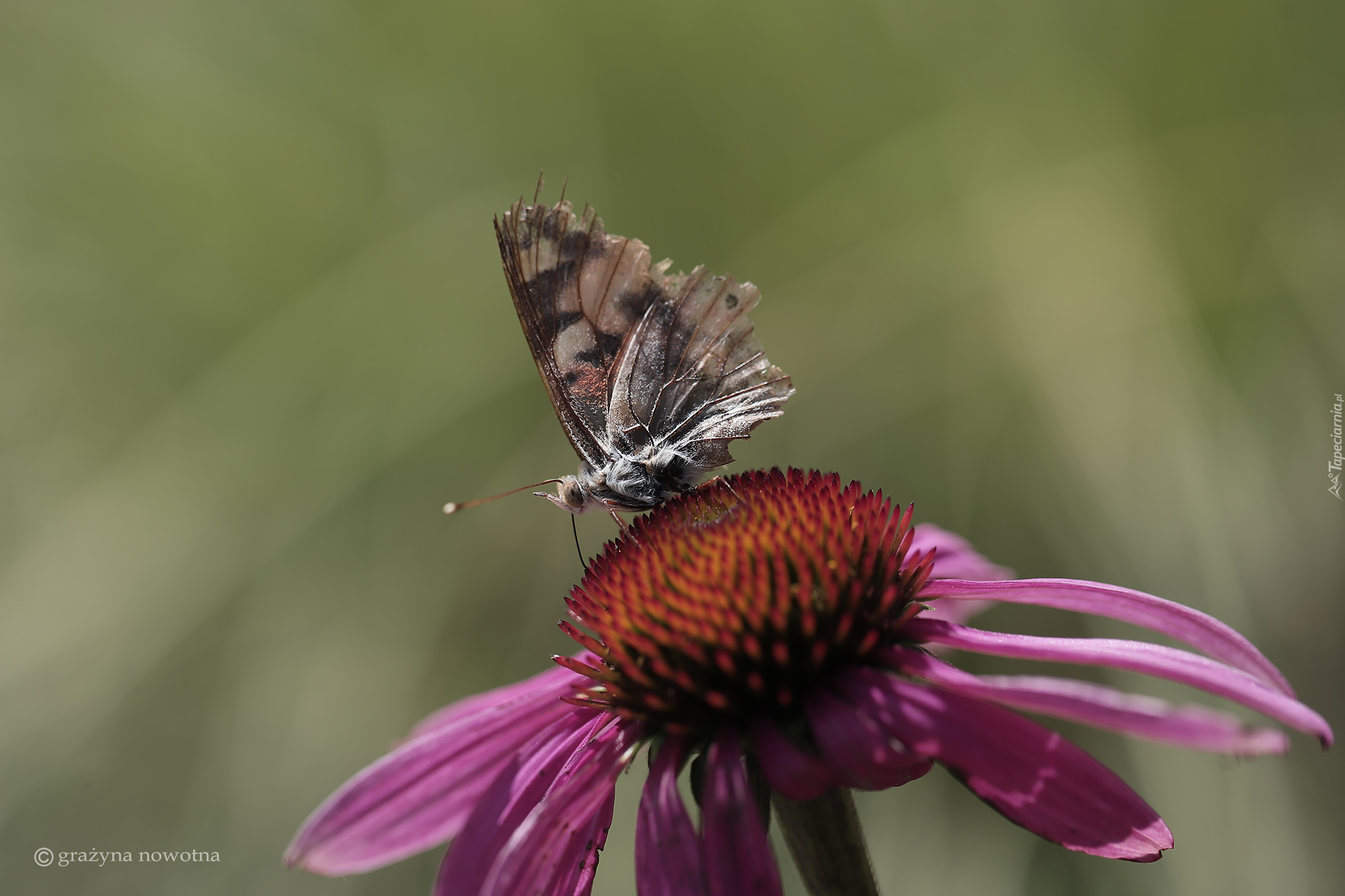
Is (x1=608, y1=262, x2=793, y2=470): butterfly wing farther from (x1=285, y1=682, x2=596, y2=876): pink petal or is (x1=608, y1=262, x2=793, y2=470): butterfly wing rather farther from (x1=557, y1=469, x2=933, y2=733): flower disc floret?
(x1=285, y1=682, x2=596, y2=876): pink petal

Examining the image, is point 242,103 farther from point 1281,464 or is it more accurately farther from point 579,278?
point 1281,464

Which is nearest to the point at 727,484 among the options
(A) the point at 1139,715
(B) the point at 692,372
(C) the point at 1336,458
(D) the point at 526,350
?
(B) the point at 692,372

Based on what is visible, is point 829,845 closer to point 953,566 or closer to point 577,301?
point 953,566

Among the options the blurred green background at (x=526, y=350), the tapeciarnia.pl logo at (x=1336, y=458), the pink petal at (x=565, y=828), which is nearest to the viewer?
the pink petal at (x=565, y=828)

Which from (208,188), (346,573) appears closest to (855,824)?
(346,573)

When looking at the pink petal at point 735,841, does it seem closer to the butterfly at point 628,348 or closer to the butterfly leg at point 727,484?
the butterfly leg at point 727,484

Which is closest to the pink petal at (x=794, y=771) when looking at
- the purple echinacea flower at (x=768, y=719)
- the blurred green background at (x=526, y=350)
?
the purple echinacea flower at (x=768, y=719)
